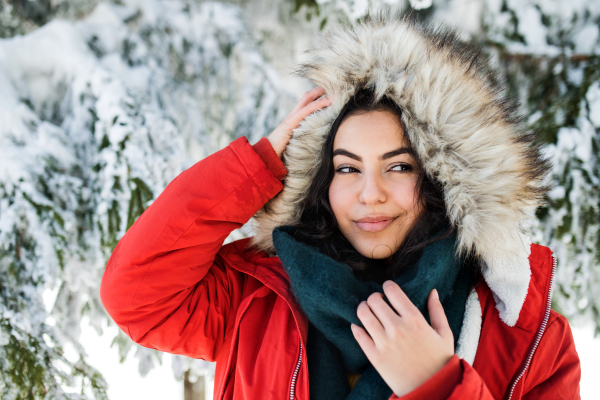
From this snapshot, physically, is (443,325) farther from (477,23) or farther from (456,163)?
(477,23)

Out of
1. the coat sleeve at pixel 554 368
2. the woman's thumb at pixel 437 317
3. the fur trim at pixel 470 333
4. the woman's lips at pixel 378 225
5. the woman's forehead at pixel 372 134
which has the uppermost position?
the woman's forehead at pixel 372 134

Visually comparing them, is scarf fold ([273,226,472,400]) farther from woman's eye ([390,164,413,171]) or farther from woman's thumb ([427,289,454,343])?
woman's eye ([390,164,413,171])

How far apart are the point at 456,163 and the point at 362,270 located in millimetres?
511

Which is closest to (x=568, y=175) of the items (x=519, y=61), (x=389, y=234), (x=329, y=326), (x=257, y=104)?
(x=519, y=61)

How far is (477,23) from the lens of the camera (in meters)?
2.37

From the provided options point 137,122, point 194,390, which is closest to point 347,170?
point 137,122

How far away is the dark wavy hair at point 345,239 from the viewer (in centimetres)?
131

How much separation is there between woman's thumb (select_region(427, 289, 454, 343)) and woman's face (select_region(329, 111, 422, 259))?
0.73ft

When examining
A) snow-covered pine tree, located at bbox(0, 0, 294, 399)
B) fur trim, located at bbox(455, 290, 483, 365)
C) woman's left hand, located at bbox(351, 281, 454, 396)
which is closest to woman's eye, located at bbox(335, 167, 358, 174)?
woman's left hand, located at bbox(351, 281, 454, 396)

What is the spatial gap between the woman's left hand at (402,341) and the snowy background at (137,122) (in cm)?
108

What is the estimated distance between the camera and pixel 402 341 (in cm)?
100

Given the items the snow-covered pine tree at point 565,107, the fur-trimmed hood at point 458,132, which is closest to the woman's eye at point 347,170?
the fur-trimmed hood at point 458,132

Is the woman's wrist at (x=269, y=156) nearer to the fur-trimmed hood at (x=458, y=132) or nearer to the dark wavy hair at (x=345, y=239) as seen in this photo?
the fur-trimmed hood at (x=458, y=132)

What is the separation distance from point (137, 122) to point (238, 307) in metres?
0.96
